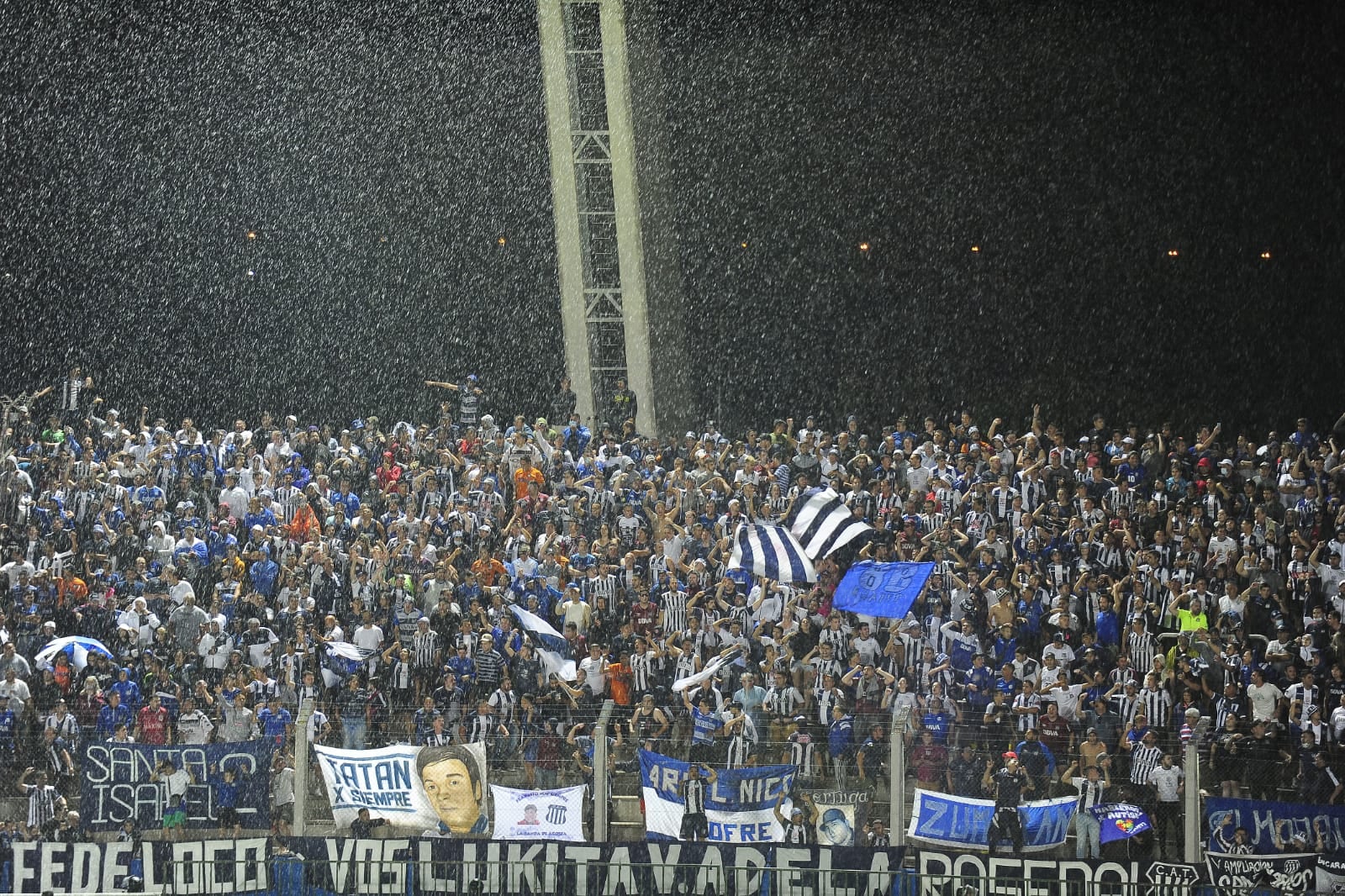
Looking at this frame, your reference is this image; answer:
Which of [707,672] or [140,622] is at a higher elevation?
[140,622]

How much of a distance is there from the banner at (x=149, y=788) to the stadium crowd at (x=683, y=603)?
39 centimetres

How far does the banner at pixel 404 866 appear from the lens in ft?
47.4

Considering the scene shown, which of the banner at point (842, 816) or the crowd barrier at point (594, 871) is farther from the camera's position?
the banner at point (842, 816)

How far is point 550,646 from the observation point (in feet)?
61.7

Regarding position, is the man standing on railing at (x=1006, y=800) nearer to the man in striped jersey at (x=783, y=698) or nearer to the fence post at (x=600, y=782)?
the man in striped jersey at (x=783, y=698)

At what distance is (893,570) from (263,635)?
6.61m

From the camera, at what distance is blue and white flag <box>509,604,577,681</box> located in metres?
18.7

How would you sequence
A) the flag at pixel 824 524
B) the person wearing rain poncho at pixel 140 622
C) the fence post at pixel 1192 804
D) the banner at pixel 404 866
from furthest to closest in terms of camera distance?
the flag at pixel 824 524
the person wearing rain poncho at pixel 140 622
the banner at pixel 404 866
the fence post at pixel 1192 804

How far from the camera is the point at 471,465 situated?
23.2 m

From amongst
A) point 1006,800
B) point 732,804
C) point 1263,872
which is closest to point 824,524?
point 732,804

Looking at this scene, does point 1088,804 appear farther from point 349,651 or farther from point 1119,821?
point 349,651

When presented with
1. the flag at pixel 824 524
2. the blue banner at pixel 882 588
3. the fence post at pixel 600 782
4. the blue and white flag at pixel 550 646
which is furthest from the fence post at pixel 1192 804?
the blue and white flag at pixel 550 646

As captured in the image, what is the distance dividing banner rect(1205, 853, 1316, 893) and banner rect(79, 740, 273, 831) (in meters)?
7.71

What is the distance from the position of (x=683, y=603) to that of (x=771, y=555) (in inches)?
42.4
